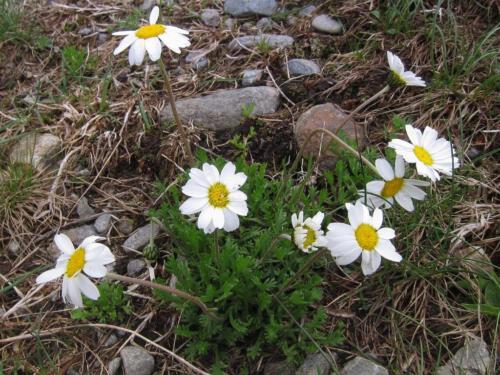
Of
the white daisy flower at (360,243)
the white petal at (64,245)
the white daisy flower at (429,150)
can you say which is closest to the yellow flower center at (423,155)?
the white daisy flower at (429,150)

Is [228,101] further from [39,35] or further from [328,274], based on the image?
[39,35]

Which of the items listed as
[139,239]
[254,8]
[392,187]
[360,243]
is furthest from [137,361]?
[254,8]

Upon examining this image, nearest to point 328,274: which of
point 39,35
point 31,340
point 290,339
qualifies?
point 290,339

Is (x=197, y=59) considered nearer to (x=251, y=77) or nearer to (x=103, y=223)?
(x=251, y=77)

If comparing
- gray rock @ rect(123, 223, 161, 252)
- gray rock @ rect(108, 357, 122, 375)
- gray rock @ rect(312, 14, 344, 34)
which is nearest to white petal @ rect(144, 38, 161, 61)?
gray rock @ rect(123, 223, 161, 252)

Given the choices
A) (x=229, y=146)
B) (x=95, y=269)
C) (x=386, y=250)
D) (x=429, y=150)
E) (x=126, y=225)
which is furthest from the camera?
(x=229, y=146)

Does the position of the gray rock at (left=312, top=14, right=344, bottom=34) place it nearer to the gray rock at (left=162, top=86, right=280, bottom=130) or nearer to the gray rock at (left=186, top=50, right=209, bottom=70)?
the gray rock at (left=162, top=86, right=280, bottom=130)

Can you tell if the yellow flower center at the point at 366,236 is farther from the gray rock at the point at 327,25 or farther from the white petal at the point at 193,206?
the gray rock at the point at 327,25
